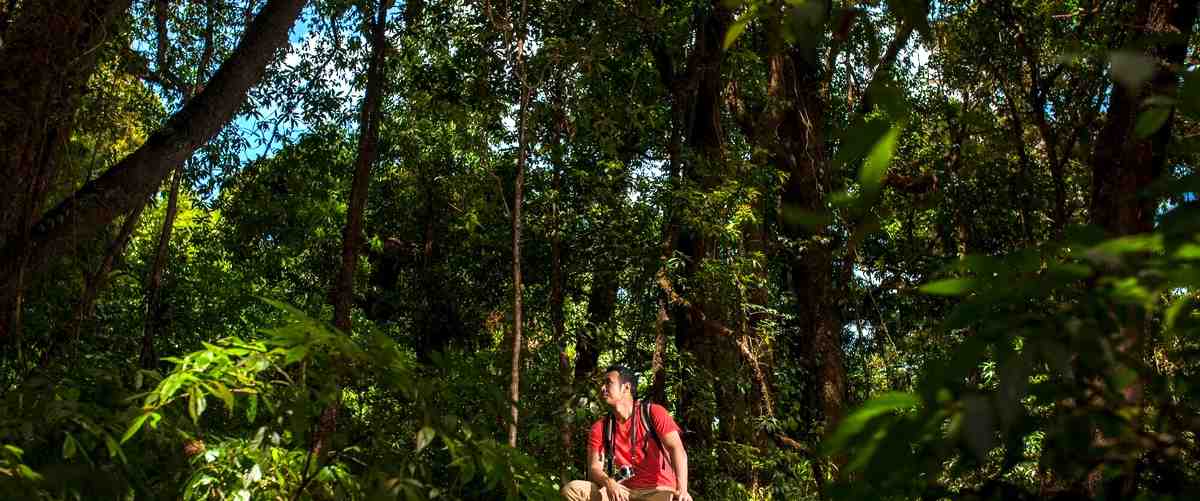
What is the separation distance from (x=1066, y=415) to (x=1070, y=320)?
0.07 m

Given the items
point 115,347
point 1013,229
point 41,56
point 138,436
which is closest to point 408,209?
point 115,347

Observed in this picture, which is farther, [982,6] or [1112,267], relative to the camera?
[982,6]

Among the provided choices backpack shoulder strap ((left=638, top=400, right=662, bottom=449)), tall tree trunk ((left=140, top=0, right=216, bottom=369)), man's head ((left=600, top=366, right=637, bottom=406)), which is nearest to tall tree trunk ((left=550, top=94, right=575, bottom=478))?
tall tree trunk ((left=140, top=0, right=216, bottom=369))

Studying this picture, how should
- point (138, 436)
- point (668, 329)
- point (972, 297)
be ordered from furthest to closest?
point (668, 329)
point (138, 436)
point (972, 297)

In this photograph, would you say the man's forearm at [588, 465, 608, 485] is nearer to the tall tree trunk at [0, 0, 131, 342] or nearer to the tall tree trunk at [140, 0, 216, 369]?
the tall tree trunk at [0, 0, 131, 342]

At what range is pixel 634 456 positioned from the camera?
542 cm

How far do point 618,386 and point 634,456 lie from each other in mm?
329

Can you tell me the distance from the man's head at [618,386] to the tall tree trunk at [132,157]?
238 centimetres

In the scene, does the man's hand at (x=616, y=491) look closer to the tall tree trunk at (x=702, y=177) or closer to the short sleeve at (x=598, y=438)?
the short sleeve at (x=598, y=438)

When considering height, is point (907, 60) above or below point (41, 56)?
above

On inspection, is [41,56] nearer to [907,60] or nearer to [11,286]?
[11,286]

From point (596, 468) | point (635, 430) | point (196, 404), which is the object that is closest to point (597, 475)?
point (596, 468)

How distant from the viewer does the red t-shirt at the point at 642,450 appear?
17.6ft

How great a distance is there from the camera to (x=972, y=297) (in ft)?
3.21
